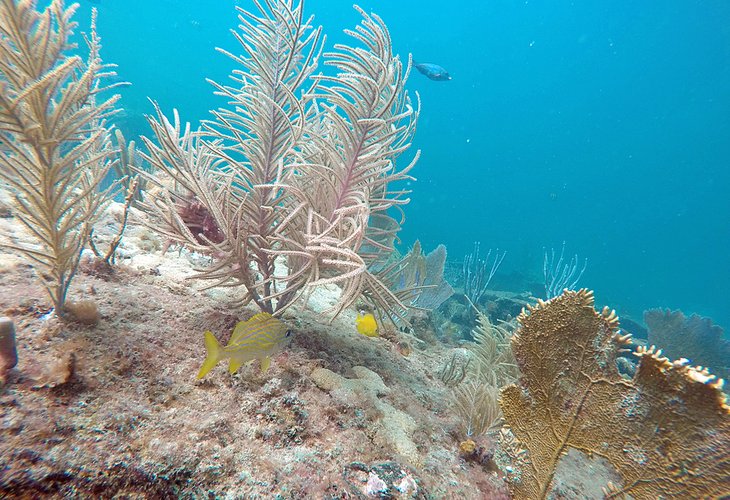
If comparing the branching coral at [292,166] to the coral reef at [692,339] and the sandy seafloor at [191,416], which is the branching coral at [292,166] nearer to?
the sandy seafloor at [191,416]

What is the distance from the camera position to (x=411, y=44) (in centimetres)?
9900

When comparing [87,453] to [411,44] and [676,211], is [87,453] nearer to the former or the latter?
[411,44]

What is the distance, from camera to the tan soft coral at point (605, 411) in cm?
A: 147

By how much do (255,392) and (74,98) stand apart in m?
2.10

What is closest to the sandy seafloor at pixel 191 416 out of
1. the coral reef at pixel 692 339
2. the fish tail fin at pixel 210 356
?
the fish tail fin at pixel 210 356

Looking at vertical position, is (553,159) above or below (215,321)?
above

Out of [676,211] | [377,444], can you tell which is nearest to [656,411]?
[377,444]

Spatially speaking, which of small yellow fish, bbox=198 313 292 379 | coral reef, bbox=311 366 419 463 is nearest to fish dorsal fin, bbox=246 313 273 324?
small yellow fish, bbox=198 313 292 379

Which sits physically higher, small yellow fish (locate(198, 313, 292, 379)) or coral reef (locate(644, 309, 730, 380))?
coral reef (locate(644, 309, 730, 380))

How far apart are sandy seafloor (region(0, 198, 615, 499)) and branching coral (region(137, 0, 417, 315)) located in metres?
0.54

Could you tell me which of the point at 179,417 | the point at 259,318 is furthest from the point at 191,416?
the point at 259,318

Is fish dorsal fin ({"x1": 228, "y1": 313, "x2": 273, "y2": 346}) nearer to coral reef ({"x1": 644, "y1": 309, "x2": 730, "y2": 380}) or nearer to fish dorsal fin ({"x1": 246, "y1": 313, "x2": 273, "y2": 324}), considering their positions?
fish dorsal fin ({"x1": 246, "y1": 313, "x2": 273, "y2": 324})

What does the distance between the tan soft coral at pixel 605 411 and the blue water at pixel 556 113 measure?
71.1 meters

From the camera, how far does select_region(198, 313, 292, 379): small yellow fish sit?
171 cm
